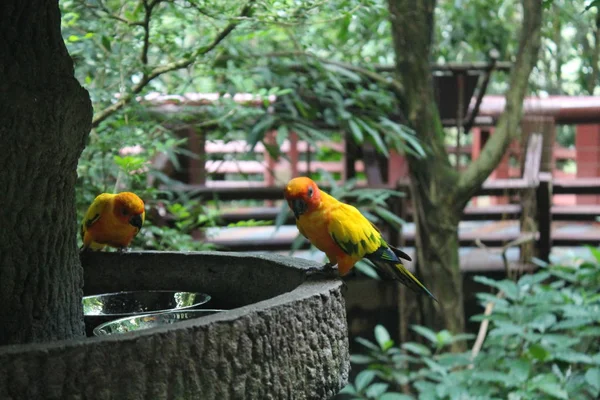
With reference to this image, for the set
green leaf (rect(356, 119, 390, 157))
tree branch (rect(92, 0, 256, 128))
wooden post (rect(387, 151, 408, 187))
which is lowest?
wooden post (rect(387, 151, 408, 187))

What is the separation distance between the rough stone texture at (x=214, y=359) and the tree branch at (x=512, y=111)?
1.94 metres

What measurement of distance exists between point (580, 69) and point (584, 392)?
8.78ft

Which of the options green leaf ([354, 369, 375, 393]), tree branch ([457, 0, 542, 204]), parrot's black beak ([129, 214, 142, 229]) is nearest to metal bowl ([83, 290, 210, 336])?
parrot's black beak ([129, 214, 142, 229])

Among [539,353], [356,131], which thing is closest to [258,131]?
[356,131]

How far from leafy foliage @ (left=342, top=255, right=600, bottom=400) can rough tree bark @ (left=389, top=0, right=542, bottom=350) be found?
270 mm

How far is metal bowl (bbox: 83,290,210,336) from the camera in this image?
4.24ft

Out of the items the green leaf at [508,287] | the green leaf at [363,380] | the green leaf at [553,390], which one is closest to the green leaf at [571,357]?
the green leaf at [553,390]

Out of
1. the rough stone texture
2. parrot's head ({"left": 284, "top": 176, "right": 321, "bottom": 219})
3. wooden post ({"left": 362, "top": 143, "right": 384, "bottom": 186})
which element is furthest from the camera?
wooden post ({"left": 362, "top": 143, "right": 384, "bottom": 186})

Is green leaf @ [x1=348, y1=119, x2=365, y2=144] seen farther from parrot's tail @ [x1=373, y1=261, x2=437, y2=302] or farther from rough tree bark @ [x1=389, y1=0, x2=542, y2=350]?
parrot's tail @ [x1=373, y1=261, x2=437, y2=302]

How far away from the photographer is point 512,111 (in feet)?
10.0

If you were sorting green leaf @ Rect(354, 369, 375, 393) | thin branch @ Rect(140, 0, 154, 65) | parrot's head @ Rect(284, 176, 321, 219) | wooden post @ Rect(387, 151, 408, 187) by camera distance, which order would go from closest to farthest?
parrot's head @ Rect(284, 176, 321, 219)
thin branch @ Rect(140, 0, 154, 65)
green leaf @ Rect(354, 369, 375, 393)
wooden post @ Rect(387, 151, 408, 187)

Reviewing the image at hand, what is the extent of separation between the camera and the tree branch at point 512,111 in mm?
2965

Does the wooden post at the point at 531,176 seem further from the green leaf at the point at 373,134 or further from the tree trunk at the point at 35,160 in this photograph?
the tree trunk at the point at 35,160

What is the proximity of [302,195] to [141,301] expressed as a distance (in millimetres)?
411
